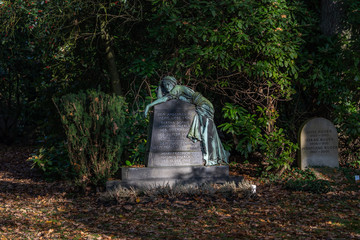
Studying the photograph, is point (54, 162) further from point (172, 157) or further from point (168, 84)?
point (168, 84)

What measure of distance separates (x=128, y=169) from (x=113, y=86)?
433 cm

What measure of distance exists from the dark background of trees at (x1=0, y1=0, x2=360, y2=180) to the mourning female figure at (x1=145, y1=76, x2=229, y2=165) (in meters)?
1.41

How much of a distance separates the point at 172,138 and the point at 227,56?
2860 millimetres

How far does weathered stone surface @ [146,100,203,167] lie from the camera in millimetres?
9062

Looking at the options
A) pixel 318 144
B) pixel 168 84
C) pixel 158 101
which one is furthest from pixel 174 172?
pixel 318 144

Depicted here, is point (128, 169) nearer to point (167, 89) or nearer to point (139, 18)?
point (167, 89)

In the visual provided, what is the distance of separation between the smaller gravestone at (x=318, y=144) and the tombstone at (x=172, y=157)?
2.95m

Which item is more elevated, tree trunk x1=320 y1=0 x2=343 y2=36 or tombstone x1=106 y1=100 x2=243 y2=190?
tree trunk x1=320 y1=0 x2=343 y2=36

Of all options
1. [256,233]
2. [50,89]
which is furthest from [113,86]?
[256,233]

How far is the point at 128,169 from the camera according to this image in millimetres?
8844

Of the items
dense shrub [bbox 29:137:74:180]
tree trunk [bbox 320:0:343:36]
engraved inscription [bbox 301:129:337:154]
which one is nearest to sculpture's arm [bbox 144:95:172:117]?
dense shrub [bbox 29:137:74:180]

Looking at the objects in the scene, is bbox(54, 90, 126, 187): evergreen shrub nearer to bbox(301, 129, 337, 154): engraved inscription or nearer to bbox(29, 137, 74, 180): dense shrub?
bbox(29, 137, 74, 180): dense shrub

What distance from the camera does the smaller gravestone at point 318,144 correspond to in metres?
11.4

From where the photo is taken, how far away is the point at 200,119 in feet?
30.7
